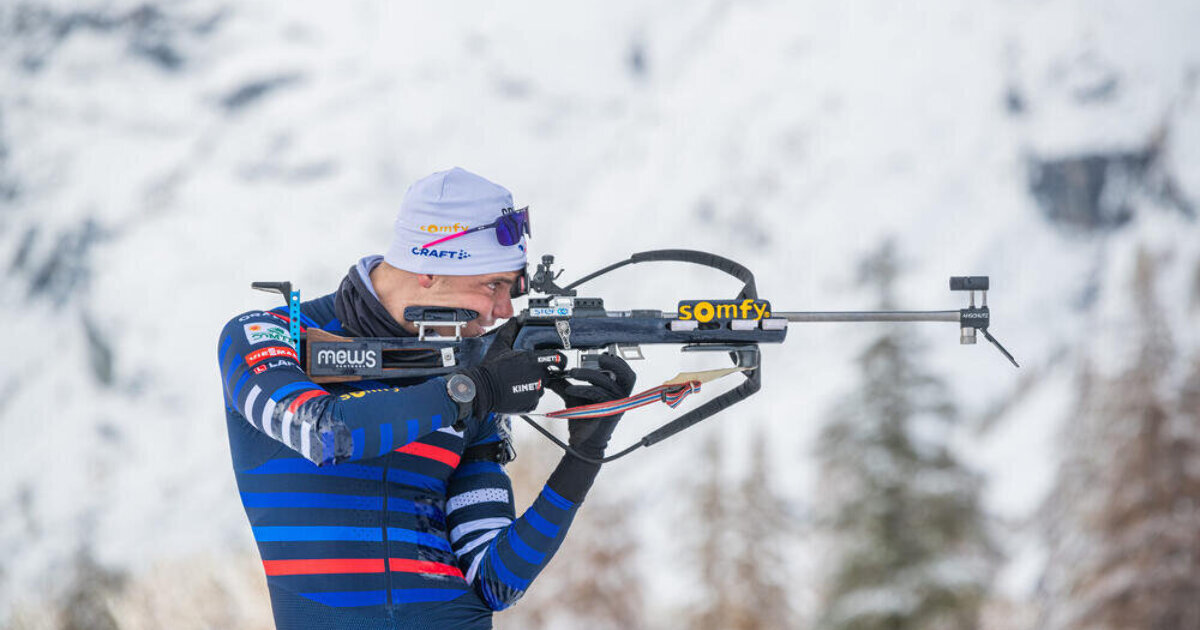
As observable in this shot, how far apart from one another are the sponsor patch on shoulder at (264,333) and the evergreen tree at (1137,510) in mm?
17476

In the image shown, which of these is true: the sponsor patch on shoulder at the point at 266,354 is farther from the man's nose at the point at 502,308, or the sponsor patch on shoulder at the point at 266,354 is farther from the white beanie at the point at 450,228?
the man's nose at the point at 502,308

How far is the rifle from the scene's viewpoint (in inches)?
159

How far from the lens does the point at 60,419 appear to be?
609 ft

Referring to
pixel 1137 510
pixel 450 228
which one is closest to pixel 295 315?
pixel 450 228

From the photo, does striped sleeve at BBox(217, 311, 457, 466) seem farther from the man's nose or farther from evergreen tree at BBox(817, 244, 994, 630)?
evergreen tree at BBox(817, 244, 994, 630)

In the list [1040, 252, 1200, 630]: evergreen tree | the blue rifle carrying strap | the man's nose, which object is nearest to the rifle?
the blue rifle carrying strap

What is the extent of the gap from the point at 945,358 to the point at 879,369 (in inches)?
4555

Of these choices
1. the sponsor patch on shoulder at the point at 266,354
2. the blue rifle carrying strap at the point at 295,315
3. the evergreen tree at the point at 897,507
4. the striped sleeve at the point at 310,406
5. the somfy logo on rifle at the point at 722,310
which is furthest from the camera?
the evergreen tree at the point at 897,507

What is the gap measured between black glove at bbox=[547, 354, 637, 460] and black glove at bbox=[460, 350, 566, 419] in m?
0.12

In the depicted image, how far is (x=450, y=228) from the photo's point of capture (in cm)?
414

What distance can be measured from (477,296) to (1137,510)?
17449 mm

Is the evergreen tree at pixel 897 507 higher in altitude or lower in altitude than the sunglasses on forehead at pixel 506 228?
lower

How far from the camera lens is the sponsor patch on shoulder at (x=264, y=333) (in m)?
3.80

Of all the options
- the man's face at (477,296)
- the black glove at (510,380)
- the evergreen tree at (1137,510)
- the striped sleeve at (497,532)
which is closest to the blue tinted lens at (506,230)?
the man's face at (477,296)
